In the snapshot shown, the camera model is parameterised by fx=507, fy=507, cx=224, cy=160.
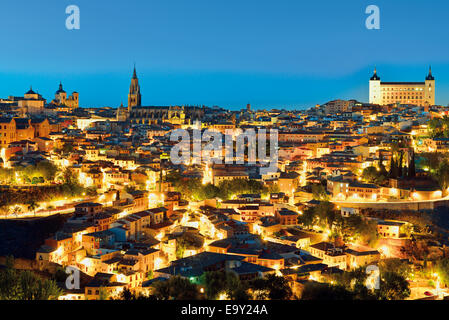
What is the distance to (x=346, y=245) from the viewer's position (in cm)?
1419

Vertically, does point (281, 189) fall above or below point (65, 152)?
below

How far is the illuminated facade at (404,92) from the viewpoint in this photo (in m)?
41.9

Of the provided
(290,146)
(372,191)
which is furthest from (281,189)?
(290,146)

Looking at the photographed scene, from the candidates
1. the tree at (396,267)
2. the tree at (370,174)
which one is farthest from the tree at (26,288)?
the tree at (370,174)

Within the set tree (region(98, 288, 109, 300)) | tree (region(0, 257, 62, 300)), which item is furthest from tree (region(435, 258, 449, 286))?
tree (region(0, 257, 62, 300))

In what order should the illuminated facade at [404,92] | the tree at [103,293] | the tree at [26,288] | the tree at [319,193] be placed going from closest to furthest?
1. the tree at [26,288]
2. the tree at [103,293]
3. the tree at [319,193]
4. the illuminated facade at [404,92]

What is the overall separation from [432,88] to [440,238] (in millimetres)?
29818
